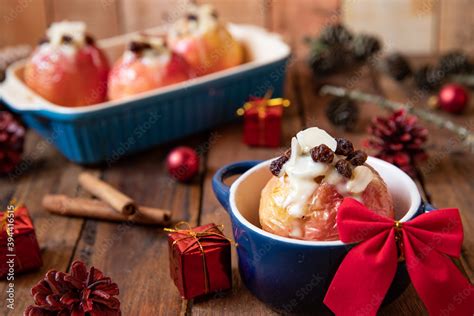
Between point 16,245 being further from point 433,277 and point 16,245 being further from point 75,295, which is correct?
point 433,277

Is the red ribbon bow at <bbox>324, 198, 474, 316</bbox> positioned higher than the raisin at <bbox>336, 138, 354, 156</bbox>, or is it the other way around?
the raisin at <bbox>336, 138, 354, 156</bbox>

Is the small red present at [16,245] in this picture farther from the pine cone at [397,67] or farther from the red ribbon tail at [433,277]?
the pine cone at [397,67]

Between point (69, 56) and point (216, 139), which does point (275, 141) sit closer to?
point (216, 139)

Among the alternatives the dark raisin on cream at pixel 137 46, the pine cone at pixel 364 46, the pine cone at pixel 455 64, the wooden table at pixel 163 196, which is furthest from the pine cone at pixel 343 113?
the dark raisin on cream at pixel 137 46

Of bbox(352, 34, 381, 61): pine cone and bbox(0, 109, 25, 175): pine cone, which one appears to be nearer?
bbox(0, 109, 25, 175): pine cone

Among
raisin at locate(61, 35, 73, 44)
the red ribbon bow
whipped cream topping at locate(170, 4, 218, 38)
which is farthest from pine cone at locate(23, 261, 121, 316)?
whipped cream topping at locate(170, 4, 218, 38)

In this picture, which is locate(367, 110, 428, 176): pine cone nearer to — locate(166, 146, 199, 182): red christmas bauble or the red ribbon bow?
locate(166, 146, 199, 182): red christmas bauble

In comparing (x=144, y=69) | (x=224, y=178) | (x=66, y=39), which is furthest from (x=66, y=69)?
(x=224, y=178)
